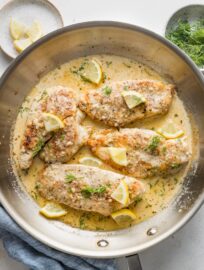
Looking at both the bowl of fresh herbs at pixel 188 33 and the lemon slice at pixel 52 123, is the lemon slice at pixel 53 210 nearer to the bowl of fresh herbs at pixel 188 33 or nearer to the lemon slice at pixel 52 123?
the lemon slice at pixel 52 123

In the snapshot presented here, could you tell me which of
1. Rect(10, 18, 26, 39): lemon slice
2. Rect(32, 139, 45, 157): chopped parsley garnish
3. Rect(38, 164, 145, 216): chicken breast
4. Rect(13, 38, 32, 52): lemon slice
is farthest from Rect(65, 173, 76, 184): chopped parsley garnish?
Rect(10, 18, 26, 39): lemon slice

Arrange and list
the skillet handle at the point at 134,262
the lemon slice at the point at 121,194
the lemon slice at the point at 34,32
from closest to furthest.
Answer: the skillet handle at the point at 134,262 → the lemon slice at the point at 121,194 → the lemon slice at the point at 34,32

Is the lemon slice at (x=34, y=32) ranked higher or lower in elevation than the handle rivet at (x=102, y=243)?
higher

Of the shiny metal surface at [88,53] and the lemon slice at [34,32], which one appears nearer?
the shiny metal surface at [88,53]

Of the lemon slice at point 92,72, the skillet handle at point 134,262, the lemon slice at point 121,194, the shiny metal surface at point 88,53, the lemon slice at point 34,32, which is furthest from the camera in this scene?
the lemon slice at point 34,32

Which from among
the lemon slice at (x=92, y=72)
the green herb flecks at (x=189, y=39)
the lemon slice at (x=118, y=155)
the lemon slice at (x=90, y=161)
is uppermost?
the green herb flecks at (x=189, y=39)

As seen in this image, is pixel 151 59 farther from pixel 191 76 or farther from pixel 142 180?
pixel 142 180

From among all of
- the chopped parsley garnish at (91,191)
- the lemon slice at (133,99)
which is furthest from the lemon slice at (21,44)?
the chopped parsley garnish at (91,191)

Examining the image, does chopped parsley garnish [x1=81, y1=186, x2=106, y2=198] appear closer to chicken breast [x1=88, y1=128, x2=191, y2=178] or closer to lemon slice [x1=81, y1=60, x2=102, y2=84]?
chicken breast [x1=88, y1=128, x2=191, y2=178]
